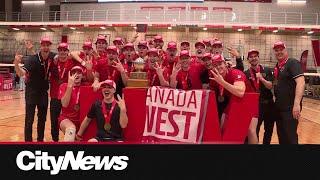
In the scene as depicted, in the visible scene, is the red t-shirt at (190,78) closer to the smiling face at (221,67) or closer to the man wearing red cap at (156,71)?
the man wearing red cap at (156,71)

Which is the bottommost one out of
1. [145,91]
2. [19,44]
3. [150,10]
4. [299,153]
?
[299,153]

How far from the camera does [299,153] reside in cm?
274

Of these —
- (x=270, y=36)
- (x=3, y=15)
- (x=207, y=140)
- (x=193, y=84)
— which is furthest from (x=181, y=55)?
(x=3, y=15)

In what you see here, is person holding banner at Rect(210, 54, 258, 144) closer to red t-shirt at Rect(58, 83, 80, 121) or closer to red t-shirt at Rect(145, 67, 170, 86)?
red t-shirt at Rect(145, 67, 170, 86)

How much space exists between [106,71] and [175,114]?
1420 mm

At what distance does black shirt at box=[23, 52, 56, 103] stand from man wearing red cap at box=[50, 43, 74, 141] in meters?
0.13

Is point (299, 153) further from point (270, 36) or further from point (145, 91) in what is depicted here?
point (270, 36)

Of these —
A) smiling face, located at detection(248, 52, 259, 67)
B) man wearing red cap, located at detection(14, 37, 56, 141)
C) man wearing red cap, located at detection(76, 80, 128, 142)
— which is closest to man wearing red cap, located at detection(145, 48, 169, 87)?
man wearing red cap, located at detection(76, 80, 128, 142)

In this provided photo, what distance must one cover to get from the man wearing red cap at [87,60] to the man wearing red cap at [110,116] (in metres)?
0.98

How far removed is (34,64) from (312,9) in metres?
28.9

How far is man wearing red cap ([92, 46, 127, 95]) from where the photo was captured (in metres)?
5.35

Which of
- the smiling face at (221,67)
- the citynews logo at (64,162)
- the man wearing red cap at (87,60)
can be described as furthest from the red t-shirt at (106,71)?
the citynews logo at (64,162)

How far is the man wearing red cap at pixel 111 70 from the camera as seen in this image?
535 cm

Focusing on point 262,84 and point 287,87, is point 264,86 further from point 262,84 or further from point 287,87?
point 287,87
